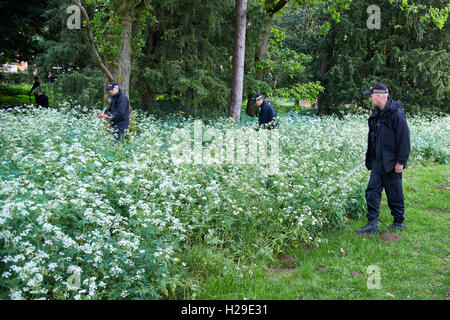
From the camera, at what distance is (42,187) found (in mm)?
4102

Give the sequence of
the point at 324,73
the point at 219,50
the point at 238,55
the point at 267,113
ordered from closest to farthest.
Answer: the point at 267,113 → the point at 238,55 → the point at 219,50 → the point at 324,73

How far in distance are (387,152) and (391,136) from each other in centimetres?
25

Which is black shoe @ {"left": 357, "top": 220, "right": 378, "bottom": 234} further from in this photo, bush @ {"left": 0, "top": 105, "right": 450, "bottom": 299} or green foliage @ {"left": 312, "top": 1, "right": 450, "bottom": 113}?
green foliage @ {"left": 312, "top": 1, "right": 450, "bottom": 113}

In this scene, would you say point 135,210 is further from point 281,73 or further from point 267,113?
point 281,73

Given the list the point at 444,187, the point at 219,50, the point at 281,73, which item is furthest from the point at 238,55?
the point at 281,73

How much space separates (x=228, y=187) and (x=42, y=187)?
2.47 metres

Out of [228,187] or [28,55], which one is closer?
[228,187]

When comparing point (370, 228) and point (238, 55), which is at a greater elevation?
point (238, 55)

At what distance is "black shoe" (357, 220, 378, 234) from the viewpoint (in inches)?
223

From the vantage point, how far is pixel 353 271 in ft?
14.9

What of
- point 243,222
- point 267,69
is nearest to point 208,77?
point 267,69

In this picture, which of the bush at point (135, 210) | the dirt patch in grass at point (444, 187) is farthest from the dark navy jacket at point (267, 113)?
the dirt patch in grass at point (444, 187)

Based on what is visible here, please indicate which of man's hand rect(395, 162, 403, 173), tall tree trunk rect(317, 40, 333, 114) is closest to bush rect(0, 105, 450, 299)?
man's hand rect(395, 162, 403, 173)
